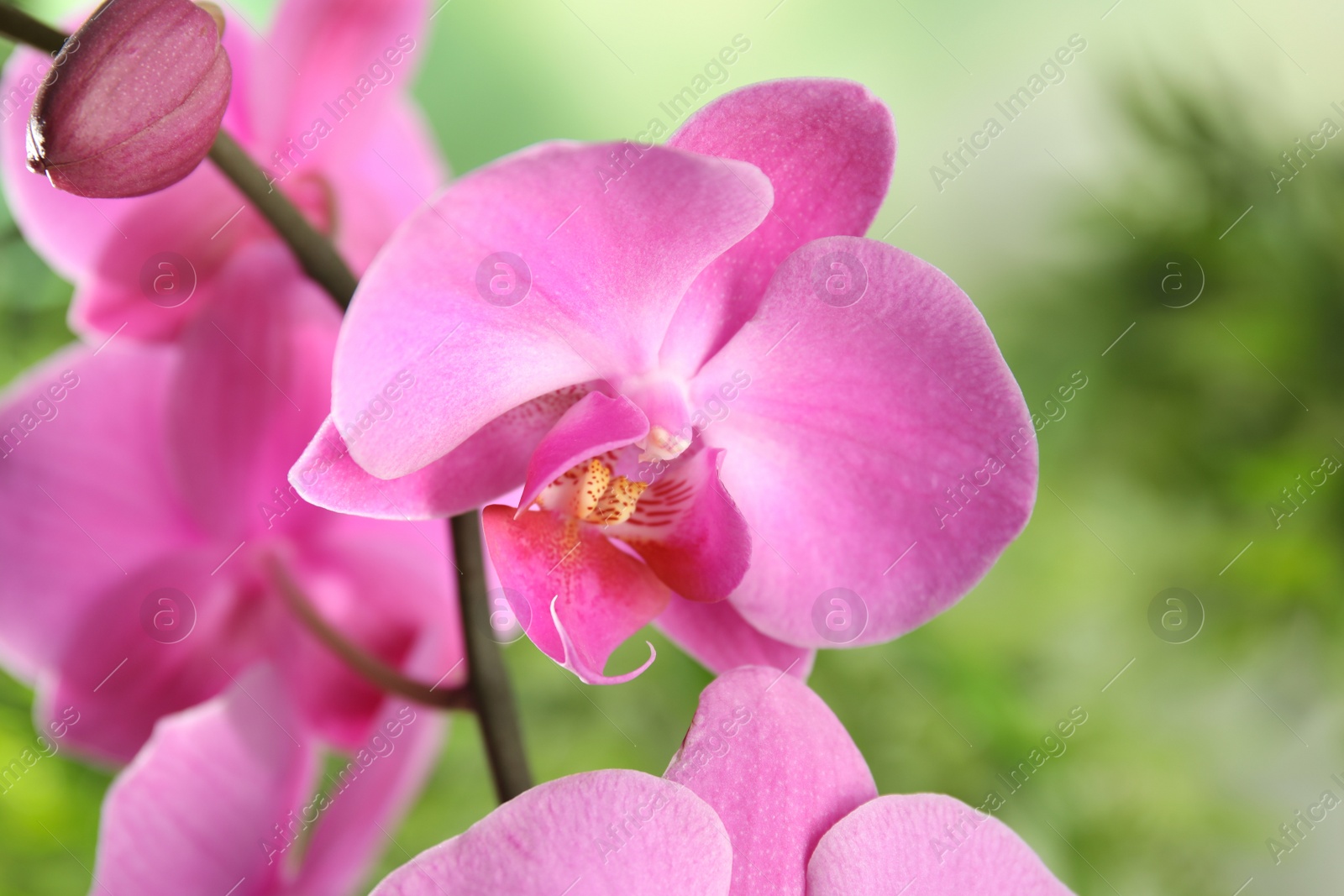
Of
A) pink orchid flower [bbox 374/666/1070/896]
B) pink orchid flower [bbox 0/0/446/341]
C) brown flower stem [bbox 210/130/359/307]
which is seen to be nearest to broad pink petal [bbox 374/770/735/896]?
pink orchid flower [bbox 374/666/1070/896]

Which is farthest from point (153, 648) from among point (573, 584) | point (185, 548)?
point (573, 584)

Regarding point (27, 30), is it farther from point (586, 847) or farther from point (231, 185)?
point (586, 847)

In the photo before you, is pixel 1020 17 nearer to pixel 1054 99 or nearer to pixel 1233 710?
pixel 1054 99

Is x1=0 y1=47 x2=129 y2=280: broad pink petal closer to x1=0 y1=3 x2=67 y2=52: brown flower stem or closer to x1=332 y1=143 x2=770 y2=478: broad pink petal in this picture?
x1=0 y1=3 x2=67 y2=52: brown flower stem

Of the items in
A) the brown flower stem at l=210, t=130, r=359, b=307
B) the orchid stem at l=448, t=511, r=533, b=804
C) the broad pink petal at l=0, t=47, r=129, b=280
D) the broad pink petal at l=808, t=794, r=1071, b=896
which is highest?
the broad pink petal at l=0, t=47, r=129, b=280

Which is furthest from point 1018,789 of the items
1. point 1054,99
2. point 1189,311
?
point 1054,99

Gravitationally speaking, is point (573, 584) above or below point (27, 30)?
below
